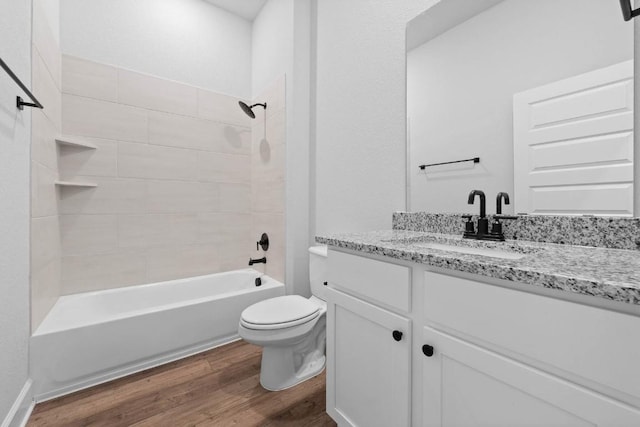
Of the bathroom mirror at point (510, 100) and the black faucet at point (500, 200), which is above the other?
the bathroom mirror at point (510, 100)

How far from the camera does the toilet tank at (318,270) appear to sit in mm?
1804

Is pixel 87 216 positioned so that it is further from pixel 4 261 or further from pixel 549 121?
pixel 549 121

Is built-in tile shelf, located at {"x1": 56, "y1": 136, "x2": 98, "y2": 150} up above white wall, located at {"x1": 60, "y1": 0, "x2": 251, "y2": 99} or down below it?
below

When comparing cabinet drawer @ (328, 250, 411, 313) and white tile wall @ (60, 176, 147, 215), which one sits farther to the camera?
white tile wall @ (60, 176, 147, 215)

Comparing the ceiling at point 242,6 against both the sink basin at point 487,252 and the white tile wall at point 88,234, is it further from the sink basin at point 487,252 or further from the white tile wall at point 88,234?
the sink basin at point 487,252

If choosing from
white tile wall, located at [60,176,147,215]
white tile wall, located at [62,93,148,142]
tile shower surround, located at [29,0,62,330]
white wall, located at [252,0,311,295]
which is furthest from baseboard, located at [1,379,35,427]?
white tile wall, located at [62,93,148,142]

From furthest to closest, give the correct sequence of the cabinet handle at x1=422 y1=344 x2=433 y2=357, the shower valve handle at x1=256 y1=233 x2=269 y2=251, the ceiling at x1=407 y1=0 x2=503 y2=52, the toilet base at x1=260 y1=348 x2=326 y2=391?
the shower valve handle at x1=256 y1=233 x2=269 y2=251, the toilet base at x1=260 y1=348 x2=326 y2=391, the ceiling at x1=407 y1=0 x2=503 y2=52, the cabinet handle at x1=422 y1=344 x2=433 y2=357

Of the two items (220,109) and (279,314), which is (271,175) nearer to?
(220,109)

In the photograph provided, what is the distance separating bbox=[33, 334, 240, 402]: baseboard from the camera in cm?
146

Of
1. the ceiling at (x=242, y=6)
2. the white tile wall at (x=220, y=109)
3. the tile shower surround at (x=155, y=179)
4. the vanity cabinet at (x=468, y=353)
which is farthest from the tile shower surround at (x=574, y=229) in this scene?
the ceiling at (x=242, y=6)

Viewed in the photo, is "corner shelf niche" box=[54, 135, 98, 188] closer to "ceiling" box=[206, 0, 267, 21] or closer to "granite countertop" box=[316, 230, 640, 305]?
"ceiling" box=[206, 0, 267, 21]

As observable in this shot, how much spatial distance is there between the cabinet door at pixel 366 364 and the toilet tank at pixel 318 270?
2.06 ft

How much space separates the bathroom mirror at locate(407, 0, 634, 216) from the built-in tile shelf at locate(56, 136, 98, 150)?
2.15 m

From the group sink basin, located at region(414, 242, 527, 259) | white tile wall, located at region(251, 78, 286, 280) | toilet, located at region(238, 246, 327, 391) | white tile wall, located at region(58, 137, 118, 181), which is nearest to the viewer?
sink basin, located at region(414, 242, 527, 259)
